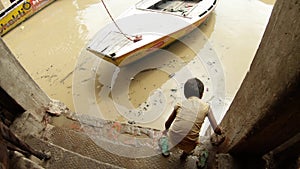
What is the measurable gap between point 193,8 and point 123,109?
3.03 meters

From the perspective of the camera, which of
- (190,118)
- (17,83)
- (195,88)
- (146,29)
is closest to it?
(190,118)

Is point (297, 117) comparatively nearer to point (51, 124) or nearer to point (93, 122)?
point (93, 122)

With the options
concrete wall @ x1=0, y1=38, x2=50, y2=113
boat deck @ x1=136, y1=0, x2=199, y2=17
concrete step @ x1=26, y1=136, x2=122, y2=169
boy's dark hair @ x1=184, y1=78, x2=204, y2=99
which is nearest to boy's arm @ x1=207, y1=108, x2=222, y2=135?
boy's dark hair @ x1=184, y1=78, x2=204, y2=99

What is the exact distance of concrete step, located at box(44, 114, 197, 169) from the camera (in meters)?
2.60

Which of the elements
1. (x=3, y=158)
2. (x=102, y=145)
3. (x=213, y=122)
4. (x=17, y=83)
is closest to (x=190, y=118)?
(x=213, y=122)

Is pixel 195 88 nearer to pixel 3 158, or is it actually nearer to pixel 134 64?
pixel 3 158

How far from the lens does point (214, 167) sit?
7.19ft

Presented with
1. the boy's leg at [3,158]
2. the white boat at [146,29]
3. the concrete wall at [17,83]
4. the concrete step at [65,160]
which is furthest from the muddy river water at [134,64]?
the boy's leg at [3,158]

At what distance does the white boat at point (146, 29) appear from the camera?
5.05 meters

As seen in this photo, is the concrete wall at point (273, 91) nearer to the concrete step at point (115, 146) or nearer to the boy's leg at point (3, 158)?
the concrete step at point (115, 146)

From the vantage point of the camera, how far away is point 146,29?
5500 mm

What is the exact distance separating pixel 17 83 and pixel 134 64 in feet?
10.3

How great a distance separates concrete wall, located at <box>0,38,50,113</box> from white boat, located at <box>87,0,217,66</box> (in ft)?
7.09

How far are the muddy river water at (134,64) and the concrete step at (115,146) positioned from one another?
4.95 feet
